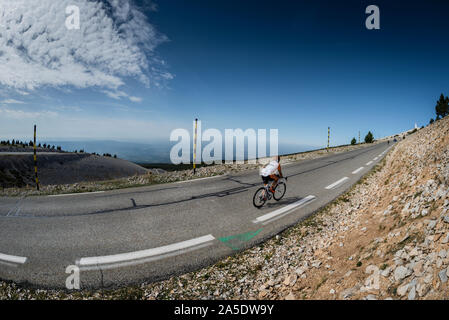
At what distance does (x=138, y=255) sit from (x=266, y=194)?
15.0 ft

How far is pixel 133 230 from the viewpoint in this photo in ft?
15.2

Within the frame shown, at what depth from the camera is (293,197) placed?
7.36m

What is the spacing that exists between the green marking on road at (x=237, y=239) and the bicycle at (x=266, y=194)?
5.78ft

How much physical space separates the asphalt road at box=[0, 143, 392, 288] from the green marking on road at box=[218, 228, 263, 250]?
24 millimetres

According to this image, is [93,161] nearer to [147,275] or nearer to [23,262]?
[23,262]

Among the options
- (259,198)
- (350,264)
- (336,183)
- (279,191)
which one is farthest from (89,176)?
(350,264)

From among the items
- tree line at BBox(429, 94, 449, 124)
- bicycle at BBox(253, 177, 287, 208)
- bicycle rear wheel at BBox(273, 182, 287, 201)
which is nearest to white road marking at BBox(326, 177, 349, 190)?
bicycle rear wheel at BBox(273, 182, 287, 201)

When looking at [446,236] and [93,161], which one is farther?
[93,161]

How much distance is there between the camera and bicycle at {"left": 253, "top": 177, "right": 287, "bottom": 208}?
6363 mm

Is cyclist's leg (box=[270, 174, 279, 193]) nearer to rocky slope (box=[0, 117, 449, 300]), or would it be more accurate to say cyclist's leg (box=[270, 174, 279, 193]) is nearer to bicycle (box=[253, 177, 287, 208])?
bicycle (box=[253, 177, 287, 208])

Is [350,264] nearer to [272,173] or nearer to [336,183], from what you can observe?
[272,173]

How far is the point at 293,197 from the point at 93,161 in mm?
34103

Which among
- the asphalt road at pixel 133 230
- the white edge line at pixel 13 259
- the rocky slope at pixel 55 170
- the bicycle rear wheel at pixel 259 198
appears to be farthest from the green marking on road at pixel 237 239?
the rocky slope at pixel 55 170
